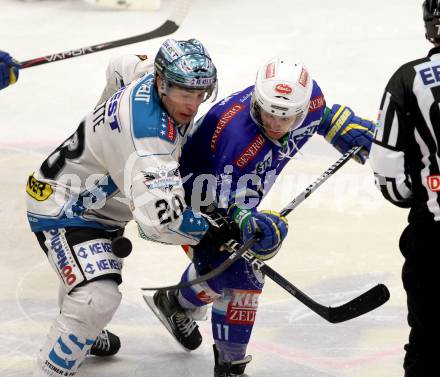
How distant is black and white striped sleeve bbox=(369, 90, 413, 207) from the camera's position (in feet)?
8.35

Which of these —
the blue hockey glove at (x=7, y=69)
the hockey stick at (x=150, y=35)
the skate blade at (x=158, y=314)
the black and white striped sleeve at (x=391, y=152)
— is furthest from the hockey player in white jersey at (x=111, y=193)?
the hockey stick at (x=150, y=35)

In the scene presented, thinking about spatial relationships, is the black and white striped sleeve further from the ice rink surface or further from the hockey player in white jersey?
the ice rink surface

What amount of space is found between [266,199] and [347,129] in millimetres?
1317

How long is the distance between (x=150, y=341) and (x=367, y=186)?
1.69m

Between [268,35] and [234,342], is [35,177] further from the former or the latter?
[268,35]

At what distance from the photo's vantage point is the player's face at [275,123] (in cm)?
320

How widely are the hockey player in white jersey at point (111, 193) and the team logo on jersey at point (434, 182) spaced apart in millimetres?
802

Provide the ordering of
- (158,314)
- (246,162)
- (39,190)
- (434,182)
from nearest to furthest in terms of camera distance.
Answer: (434,182) → (246,162) → (39,190) → (158,314)

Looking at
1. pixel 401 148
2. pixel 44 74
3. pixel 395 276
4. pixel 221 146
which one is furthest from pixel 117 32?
pixel 401 148

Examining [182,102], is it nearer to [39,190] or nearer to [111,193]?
[111,193]

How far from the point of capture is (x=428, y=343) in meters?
2.65

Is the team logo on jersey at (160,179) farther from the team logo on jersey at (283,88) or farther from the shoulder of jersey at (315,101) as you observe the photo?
the shoulder of jersey at (315,101)

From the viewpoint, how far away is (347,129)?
3.60m

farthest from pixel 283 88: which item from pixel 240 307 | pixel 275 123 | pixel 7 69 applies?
pixel 7 69
